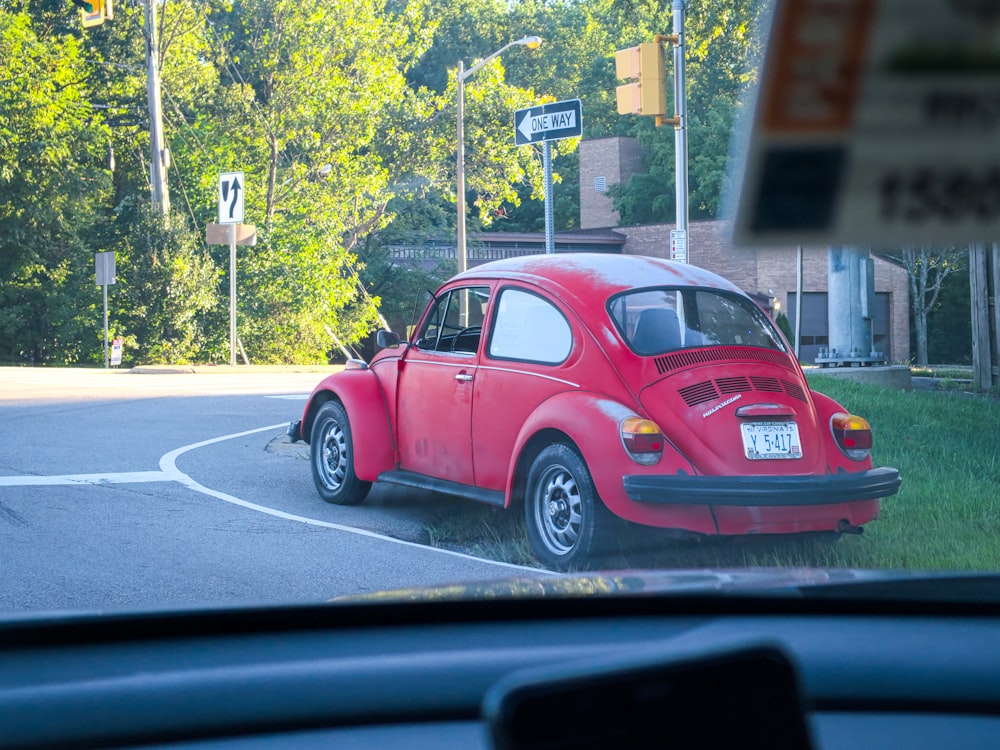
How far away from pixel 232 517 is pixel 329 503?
935 mm

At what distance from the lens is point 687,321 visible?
677 cm

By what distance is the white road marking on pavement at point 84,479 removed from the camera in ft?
30.5

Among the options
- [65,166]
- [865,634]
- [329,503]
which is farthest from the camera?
[65,166]

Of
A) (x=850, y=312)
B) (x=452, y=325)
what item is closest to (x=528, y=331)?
(x=452, y=325)

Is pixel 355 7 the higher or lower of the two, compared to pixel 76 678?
higher

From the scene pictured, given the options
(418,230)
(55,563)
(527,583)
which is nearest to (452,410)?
(55,563)

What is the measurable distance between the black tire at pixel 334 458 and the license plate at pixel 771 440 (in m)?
3.19

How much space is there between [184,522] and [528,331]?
103 inches

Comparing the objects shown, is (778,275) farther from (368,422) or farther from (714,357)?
(714,357)

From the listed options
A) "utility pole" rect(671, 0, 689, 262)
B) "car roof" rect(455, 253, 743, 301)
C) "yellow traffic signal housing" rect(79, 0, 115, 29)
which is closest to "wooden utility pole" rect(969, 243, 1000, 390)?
"utility pole" rect(671, 0, 689, 262)

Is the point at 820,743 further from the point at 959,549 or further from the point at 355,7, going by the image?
the point at 355,7

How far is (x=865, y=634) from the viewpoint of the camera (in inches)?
88.1

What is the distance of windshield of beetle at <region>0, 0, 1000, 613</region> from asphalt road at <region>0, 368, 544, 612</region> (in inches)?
1.7

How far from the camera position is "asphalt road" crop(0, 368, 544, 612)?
5.95m
